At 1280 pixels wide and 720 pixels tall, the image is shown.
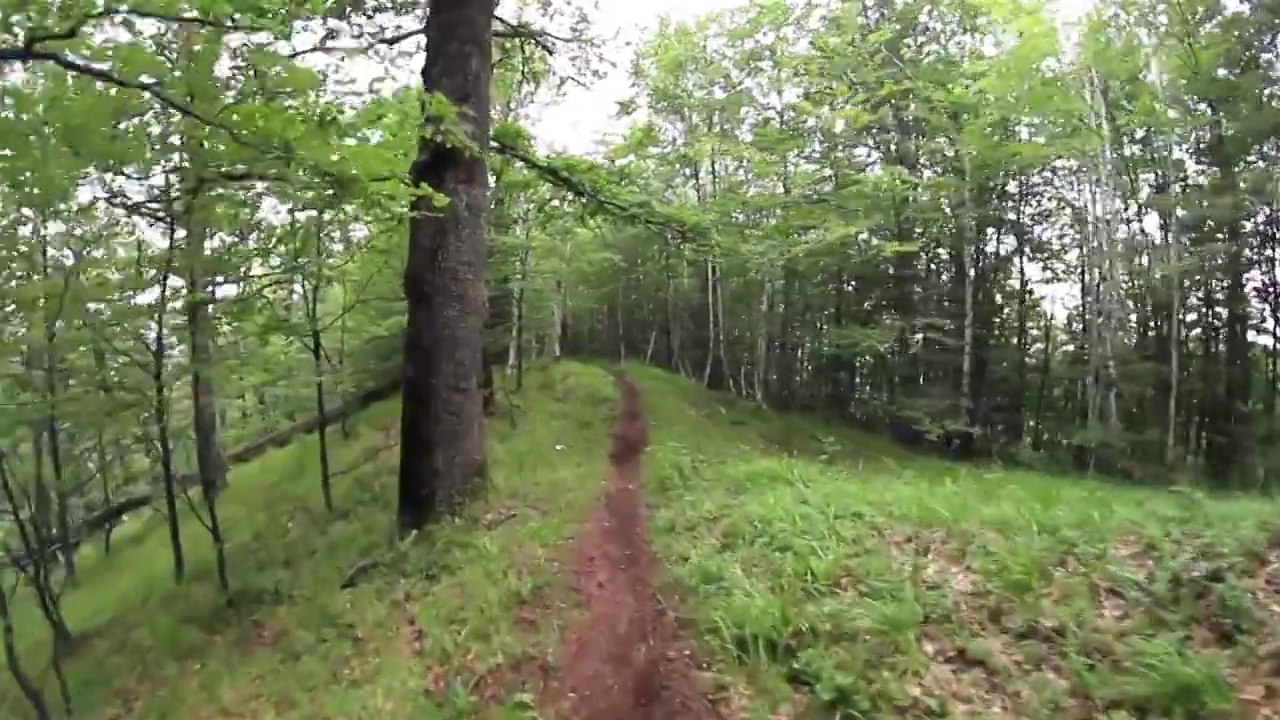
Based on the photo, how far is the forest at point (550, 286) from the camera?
5.18 metres

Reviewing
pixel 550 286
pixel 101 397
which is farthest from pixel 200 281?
pixel 550 286

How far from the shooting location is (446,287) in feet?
28.1

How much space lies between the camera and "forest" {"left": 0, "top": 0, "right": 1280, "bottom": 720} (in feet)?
17.0

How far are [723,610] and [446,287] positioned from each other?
186 inches

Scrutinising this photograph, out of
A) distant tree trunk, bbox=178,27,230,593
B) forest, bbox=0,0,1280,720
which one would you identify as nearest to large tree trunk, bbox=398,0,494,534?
forest, bbox=0,0,1280,720

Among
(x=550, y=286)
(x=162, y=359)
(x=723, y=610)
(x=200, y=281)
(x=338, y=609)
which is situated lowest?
(x=338, y=609)

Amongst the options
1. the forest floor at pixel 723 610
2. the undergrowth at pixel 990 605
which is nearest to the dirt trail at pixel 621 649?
the forest floor at pixel 723 610

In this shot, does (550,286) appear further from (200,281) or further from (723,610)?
(723,610)

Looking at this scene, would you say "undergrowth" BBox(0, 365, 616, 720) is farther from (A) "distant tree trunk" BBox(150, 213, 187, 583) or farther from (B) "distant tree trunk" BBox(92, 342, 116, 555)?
(A) "distant tree trunk" BBox(150, 213, 187, 583)

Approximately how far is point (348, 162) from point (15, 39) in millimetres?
1703

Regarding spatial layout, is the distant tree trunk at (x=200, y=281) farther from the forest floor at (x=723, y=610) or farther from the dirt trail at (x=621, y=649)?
the dirt trail at (x=621, y=649)

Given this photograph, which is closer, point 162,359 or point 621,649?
point 621,649

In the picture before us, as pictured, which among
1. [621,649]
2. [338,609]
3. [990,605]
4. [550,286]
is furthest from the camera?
[550,286]

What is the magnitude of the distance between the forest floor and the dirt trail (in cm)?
2
